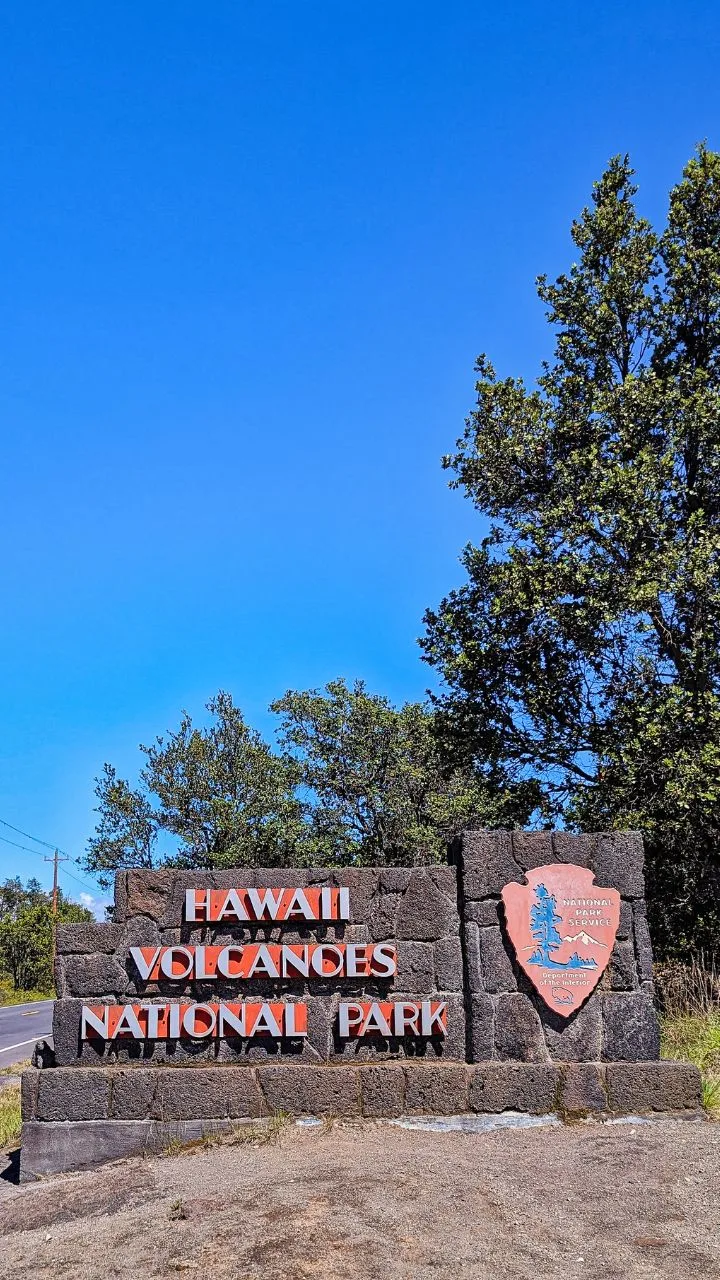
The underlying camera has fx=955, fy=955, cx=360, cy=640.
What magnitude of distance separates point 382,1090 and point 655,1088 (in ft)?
6.09

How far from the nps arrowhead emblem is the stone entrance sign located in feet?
0.03

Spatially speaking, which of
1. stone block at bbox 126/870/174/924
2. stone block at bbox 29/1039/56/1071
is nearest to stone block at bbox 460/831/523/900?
stone block at bbox 126/870/174/924

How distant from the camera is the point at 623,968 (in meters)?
6.80

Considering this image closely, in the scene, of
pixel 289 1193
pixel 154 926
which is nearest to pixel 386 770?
pixel 154 926

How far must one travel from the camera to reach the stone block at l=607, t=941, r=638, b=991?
6770 millimetres

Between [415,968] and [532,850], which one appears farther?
[532,850]

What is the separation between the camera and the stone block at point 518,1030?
261 inches

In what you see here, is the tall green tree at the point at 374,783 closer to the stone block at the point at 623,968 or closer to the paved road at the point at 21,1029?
the paved road at the point at 21,1029

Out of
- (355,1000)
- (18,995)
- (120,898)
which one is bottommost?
(18,995)

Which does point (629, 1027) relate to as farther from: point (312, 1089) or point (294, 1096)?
point (294, 1096)

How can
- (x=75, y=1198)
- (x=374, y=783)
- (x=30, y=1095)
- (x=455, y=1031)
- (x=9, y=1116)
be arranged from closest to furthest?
1. (x=75, y=1198)
2. (x=30, y=1095)
3. (x=455, y=1031)
4. (x=9, y=1116)
5. (x=374, y=783)

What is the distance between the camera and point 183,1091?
6.55m

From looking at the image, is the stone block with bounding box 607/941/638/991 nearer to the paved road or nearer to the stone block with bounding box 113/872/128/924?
the stone block with bounding box 113/872/128/924

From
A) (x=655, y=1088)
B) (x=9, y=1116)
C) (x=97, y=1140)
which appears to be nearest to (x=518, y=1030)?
(x=655, y=1088)
